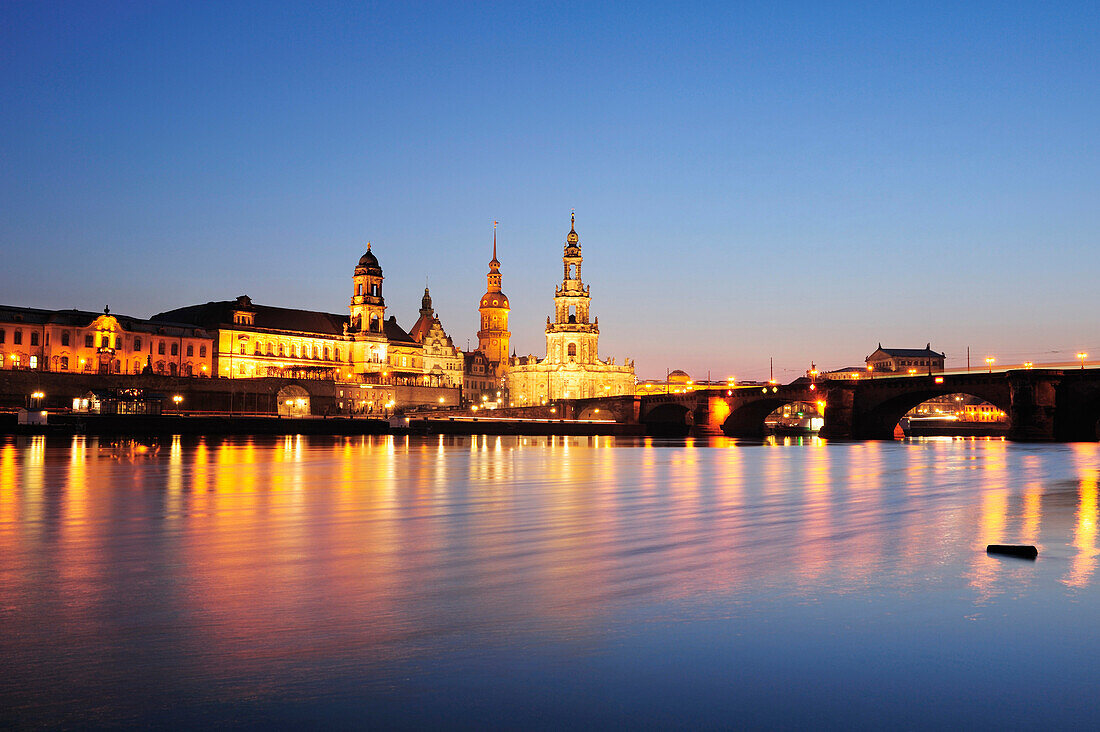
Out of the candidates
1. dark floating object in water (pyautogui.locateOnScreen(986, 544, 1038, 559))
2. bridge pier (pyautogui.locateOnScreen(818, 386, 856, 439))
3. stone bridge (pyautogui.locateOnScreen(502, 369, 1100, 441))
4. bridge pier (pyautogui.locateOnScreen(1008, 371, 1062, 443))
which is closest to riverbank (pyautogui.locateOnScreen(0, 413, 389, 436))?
stone bridge (pyautogui.locateOnScreen(502, 369, 1100, 441))

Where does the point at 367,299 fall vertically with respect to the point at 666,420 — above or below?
above

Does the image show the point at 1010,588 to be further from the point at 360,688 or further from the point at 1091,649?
the point at 360,688

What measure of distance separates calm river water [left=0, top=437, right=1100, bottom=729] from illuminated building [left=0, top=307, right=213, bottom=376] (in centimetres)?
11715

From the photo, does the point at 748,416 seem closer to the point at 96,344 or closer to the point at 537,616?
the point at 96,344

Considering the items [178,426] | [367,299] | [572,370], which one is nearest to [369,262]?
[367,299]

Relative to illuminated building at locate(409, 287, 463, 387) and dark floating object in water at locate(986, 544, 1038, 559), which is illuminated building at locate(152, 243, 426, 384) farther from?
dark floating object in water at locate(986, 544, 1038, 559)

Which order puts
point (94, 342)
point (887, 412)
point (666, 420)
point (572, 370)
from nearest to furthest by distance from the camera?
point (887, 412) < point (94, 342) < point (666, 420) < point (572, 370)

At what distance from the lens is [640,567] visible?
1370cm

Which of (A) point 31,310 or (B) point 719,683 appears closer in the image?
(B) point 719,683

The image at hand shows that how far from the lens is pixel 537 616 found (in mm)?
10188

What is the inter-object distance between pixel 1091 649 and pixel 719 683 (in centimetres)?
416

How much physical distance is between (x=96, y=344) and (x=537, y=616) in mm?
138010

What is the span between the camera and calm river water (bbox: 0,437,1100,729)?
735 cm

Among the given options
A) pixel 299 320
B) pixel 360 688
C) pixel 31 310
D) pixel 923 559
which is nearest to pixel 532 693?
pixel 360 688
